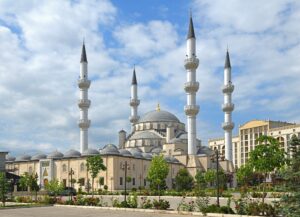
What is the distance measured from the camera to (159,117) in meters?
89.7

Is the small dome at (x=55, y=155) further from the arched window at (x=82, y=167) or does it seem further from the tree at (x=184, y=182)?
the tree at (x=184, y=182)

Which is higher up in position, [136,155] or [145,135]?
[145,135]

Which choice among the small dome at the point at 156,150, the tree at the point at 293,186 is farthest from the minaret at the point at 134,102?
the tree at the point at 293,186

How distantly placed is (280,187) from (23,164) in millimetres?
65219

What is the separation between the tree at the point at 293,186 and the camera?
1127 cm

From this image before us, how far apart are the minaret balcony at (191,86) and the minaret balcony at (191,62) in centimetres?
238

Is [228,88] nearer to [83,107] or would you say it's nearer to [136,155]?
[136,155]

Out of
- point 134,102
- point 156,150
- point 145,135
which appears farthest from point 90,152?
point 134,102

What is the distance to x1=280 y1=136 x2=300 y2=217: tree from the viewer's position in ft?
37.0

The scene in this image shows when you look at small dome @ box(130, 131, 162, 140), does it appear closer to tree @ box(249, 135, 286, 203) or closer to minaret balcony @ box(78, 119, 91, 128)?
minaret balcony @ box(78, 119, 91, 128)

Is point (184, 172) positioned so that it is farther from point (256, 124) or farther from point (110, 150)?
point (256, 124)

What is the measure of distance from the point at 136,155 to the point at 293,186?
5962cm

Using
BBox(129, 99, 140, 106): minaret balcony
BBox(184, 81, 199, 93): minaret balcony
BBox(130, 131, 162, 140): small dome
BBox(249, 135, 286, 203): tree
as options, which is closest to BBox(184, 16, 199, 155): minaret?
BBox(184, 81, 199, 93): minaret balcony

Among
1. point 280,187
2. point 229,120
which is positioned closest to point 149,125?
point 229,120
